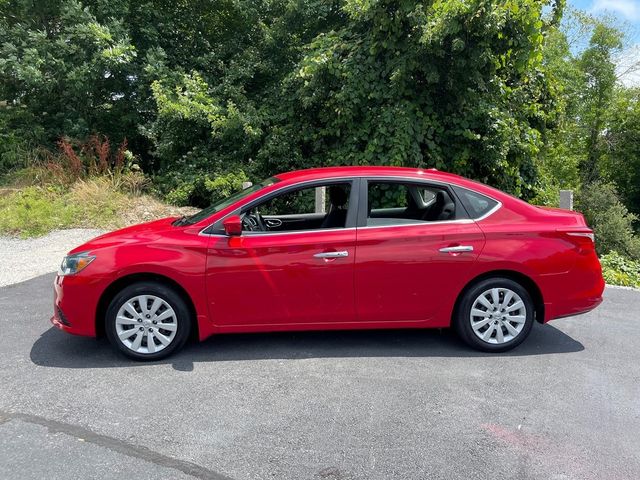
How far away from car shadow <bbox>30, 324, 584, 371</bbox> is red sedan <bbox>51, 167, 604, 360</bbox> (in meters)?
0.20

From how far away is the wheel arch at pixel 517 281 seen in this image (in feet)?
14.2

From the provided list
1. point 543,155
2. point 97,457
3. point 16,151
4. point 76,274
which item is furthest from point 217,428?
point 16,151

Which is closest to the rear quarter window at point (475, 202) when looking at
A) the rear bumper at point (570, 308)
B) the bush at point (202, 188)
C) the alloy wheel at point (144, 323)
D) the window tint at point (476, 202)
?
the window tint at point (476, 202)

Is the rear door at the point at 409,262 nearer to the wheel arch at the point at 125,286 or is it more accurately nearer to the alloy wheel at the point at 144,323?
the wheel arch at the point at 125,286

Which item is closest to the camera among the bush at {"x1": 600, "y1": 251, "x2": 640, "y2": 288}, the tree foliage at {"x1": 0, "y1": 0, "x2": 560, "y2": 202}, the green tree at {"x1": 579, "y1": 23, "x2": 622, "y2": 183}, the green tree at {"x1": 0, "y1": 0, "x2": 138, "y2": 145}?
the bush at {"x1": 600, "y1": 251, "x2": 640, "y2": 288}

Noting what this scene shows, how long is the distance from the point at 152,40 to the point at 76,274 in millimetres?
10213

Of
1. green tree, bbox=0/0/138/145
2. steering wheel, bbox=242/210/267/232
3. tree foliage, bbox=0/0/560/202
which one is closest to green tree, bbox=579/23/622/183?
tree foliage, bbox=0/0/560/202

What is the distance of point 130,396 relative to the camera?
11.7 feet

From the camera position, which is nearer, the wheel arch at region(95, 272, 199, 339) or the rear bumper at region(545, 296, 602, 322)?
the wheel arch at region(95, 272, 199, 339)

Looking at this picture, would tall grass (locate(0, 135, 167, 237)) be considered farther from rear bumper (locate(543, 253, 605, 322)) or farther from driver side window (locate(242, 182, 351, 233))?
rear bumper (locate(543, 253, 605, 322))

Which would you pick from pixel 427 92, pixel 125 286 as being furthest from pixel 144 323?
pixel 427 92

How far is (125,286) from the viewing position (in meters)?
4.14

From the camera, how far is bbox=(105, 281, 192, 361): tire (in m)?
4.07

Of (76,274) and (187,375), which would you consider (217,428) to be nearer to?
(187,375)
